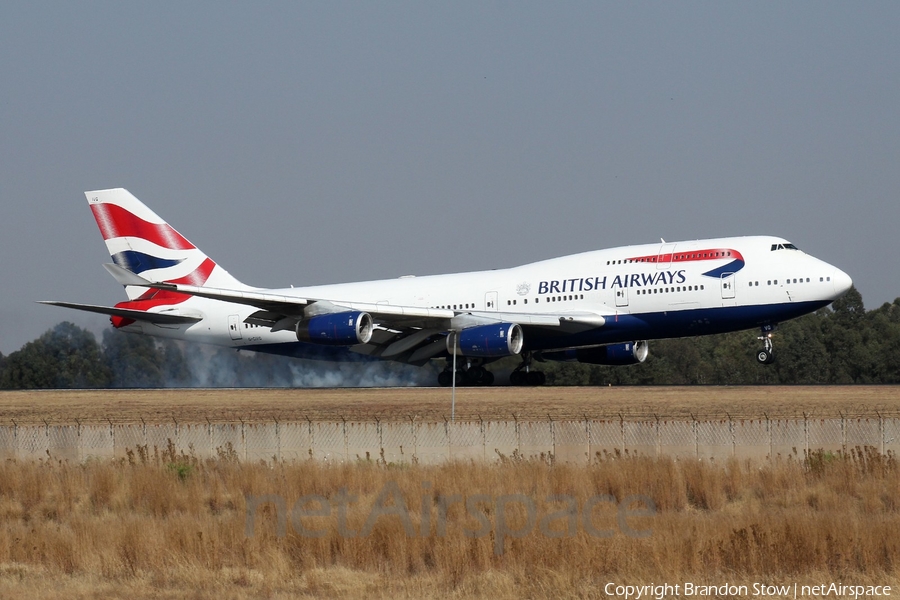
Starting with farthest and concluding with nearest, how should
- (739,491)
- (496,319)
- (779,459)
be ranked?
(496,319)
(779,459)
(739,491)

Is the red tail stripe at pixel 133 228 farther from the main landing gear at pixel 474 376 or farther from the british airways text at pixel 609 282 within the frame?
the british airways text at pixel 609 282

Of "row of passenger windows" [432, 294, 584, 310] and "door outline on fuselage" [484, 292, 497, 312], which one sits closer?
"row of passenger windows" [432, 294, 584, 310]

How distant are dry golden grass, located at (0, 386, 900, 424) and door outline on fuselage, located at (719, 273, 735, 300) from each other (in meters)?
2.86

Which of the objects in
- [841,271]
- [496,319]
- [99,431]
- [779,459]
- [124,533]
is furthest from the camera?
[496,319]

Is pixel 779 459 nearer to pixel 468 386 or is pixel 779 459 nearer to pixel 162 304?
pixel 468 386

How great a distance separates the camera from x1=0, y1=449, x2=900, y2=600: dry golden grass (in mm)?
11633

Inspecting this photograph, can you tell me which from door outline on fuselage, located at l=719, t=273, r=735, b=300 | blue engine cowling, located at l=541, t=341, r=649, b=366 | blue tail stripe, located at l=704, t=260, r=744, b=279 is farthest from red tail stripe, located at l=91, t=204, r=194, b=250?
door outline on fuselage, located at l=719, t=273, r=735, b=300

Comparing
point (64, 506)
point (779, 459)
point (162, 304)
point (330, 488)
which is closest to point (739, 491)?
point (779, 459)

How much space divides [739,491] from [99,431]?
1128 cm

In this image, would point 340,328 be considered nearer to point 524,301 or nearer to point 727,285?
point 524,301

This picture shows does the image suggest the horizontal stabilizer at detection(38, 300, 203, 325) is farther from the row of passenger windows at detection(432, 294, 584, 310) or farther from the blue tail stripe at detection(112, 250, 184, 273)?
the row of passenger windows at detection(432, 294, 584, 310)

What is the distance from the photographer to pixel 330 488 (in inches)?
663

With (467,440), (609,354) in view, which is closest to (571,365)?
(609,354)

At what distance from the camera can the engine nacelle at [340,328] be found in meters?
35.4
